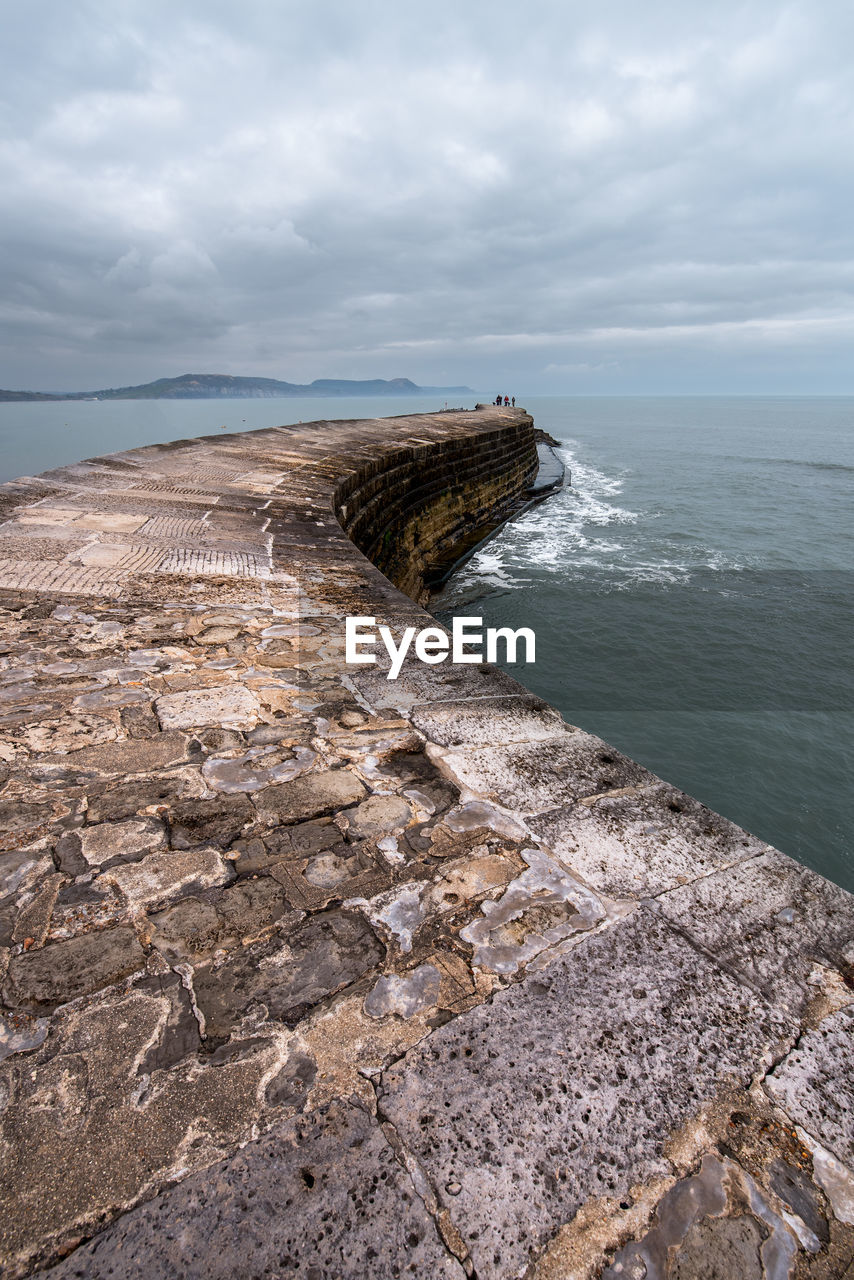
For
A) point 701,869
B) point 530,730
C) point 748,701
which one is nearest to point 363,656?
point 530,730

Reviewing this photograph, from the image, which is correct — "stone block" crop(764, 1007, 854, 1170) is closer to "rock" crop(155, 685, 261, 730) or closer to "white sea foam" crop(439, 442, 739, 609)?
"rock" crop(155, 685, 261, 730)

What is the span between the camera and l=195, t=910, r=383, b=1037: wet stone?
1322 millimetres

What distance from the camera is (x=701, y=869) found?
5.76 ft

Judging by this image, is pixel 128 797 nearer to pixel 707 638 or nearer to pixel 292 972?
pixel 292 972

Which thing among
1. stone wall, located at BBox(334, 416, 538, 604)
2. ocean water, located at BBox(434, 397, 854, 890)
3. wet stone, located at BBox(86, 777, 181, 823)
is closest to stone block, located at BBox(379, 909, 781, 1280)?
wet stone, located at BBox(86, 777, 181, 823)

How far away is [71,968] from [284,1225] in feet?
2.47

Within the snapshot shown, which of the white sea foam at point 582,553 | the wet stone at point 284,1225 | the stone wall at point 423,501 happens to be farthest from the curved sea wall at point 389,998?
the white sea foam at point 582,553

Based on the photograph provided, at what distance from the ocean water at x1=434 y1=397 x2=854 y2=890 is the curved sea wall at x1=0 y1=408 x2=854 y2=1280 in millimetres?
5247

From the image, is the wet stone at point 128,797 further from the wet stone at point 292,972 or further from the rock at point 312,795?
the wet stone at point 292,972

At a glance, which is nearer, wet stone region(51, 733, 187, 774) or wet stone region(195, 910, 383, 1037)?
wet stone region(195, 910, 383, 1037)

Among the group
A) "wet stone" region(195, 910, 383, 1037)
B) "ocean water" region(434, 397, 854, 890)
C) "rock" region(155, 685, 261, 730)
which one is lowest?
"ocean water" region(434, 397, 854, 890)

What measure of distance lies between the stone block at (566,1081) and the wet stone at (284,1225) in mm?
69

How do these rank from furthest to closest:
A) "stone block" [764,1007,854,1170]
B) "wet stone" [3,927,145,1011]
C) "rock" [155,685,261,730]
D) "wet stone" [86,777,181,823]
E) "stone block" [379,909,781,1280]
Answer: "rock" [155,685,261,730] → "wet stone" [86,777,181,823] → "wet stone" [3,927,145,1011] → "stone block" [764,1007,854,1170] → "stone block" [379,909,781,1280]

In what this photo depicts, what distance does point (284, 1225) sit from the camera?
0.98 m
